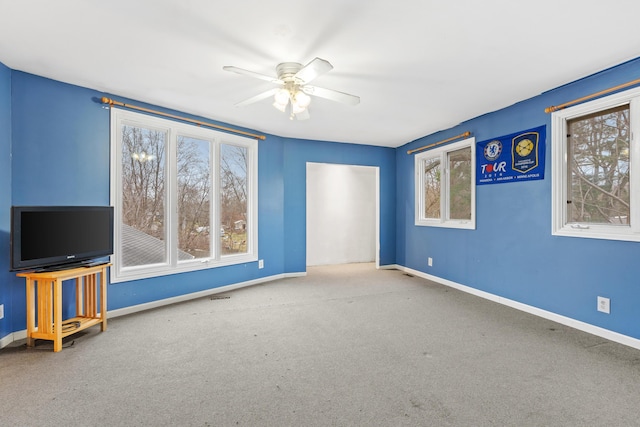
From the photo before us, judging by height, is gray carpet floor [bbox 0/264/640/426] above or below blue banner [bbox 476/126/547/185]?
below

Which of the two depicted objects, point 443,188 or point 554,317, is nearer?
point 554,317

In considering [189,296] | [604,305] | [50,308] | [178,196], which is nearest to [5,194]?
[50,308]

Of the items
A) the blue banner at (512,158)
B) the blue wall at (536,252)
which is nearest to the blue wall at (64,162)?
the blue wall at (536,252)

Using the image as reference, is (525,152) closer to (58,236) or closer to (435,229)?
(435,229)

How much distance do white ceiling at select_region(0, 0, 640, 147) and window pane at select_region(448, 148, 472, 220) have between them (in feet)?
3.85

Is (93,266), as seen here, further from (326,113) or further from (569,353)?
(569,353)

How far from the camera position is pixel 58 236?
8.87ft

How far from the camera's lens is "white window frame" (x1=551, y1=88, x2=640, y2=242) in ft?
8.47

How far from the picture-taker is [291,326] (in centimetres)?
310

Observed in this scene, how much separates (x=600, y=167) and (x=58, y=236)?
491 centimetres

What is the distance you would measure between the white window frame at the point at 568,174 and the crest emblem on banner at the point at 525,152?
20cm

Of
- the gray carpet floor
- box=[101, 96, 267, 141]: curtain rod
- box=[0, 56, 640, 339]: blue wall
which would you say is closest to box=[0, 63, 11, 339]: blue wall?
box=[0, 56, 640, 339]: blue wall

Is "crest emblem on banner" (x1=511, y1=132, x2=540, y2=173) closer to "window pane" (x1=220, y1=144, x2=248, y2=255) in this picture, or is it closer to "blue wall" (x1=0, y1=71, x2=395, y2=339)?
"window pane" (x1=220, y1=144, x2=248, y2=255)

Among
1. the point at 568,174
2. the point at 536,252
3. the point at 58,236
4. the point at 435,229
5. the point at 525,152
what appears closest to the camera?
the point at 58,236
